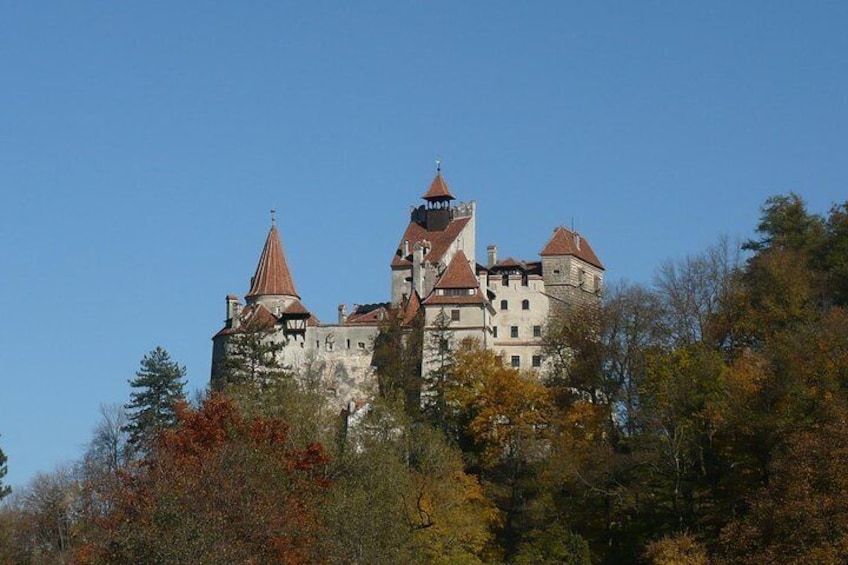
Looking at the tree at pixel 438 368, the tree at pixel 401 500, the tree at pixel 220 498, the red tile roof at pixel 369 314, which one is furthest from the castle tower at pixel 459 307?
the tree at pixel 220 498

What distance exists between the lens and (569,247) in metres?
88.6

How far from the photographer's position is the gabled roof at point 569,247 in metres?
88.3

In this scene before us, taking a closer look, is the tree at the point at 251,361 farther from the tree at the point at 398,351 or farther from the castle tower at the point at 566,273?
the castle tower at the point at 566,273

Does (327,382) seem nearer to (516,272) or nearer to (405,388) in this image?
(405,388)

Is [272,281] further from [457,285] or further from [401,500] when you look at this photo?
[401,500]

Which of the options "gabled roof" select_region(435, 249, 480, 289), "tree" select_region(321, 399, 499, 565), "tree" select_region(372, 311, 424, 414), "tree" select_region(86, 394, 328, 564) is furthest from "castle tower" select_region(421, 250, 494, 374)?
"tree" select_region(86, 394, 328, 564)

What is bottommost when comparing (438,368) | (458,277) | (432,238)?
(438,368)

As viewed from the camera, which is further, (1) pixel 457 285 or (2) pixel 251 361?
(1) pixel 457 285

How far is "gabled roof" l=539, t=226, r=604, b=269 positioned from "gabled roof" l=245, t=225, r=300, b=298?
14.0m

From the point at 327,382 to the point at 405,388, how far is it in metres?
6.45

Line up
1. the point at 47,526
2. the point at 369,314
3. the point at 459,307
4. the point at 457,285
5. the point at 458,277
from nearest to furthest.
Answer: the point at 47,526 → the point at 459,307 → the point at 457,285 → the point at 458,277 → the point at 369,314

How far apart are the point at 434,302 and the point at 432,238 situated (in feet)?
24.7

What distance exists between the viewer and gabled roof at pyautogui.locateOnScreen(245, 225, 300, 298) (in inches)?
3484

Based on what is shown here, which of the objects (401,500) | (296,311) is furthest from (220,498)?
(296,311)
